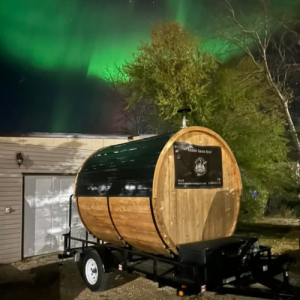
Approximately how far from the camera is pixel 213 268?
4.96m

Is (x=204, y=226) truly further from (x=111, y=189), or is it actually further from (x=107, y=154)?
(x=107, y=154)

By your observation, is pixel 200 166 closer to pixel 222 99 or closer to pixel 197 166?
pixel 197 166

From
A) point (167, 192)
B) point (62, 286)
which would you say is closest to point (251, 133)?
point (167, 192)

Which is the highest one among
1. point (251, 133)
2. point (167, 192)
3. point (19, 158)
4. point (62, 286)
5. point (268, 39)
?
point (268, 39)

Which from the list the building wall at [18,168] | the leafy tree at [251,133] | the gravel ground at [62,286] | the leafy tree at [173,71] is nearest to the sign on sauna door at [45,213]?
the building wall at [18,168]

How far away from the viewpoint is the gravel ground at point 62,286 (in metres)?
6.59

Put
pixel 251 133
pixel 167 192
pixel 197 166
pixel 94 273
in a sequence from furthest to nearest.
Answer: pixel 251 133, pixel 94 273, pixel 197 166, pixel 167 192

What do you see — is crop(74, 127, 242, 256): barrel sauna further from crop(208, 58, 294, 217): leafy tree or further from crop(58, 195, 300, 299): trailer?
crop(208, 58, 294, 217): leafy tree

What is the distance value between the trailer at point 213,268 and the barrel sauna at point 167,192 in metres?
0.35

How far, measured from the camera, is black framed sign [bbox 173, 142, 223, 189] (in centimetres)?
587

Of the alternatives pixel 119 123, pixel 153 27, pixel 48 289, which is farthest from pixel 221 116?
pixel 119 123

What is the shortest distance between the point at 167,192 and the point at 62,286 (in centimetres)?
359

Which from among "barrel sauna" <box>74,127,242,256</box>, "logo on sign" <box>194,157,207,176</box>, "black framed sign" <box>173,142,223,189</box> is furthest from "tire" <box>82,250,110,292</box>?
"logo on sign" <box>194,157,207,176</box>

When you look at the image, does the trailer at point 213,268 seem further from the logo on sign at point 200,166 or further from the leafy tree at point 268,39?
the leafy tree at point 268,39
